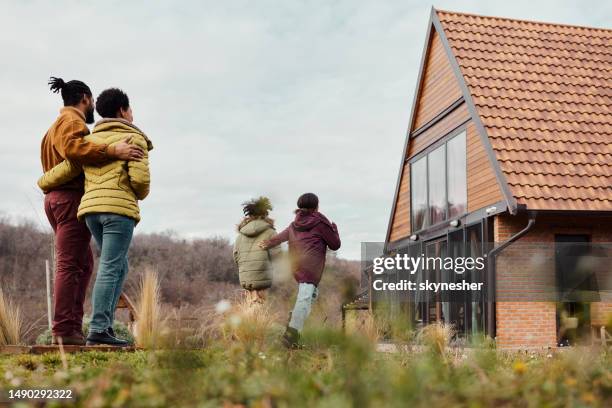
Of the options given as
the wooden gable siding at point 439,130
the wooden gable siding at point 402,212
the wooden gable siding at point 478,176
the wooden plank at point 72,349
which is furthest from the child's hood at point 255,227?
the wooden gable siding at point 402,212

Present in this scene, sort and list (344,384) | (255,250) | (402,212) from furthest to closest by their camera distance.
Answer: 1. (402,212)
2. (255,250)
3. (344,384)

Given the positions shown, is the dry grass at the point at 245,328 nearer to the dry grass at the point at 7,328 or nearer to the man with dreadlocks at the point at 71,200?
the man with dreadlocks at the point at 71,200

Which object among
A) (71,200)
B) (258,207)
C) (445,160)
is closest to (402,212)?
(445,160)

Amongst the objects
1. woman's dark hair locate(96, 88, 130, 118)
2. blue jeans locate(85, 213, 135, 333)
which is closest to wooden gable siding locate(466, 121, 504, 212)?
woman's dark hair locate(96, 88, 130, 118)

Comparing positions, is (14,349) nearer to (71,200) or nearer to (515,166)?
(71,200)

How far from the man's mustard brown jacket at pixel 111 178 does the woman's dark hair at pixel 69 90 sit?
0.26m

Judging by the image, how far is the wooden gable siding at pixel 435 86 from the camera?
49.7ft

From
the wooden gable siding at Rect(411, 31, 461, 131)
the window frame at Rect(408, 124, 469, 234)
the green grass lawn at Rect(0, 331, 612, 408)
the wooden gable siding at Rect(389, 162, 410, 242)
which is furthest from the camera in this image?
the wooden gable siding at Rect(389, 162, 410, 242)

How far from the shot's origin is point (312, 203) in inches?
292

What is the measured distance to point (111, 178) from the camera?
4973mm

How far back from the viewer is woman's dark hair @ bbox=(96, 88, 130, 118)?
209 inches

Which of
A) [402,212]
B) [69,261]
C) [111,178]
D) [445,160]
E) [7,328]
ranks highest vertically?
[445,160]

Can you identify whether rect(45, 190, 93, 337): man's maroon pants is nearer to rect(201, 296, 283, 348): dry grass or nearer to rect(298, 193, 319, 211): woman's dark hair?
rect(201, 296, 283, 348): dry grass

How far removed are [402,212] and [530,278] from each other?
5245 millimetres
